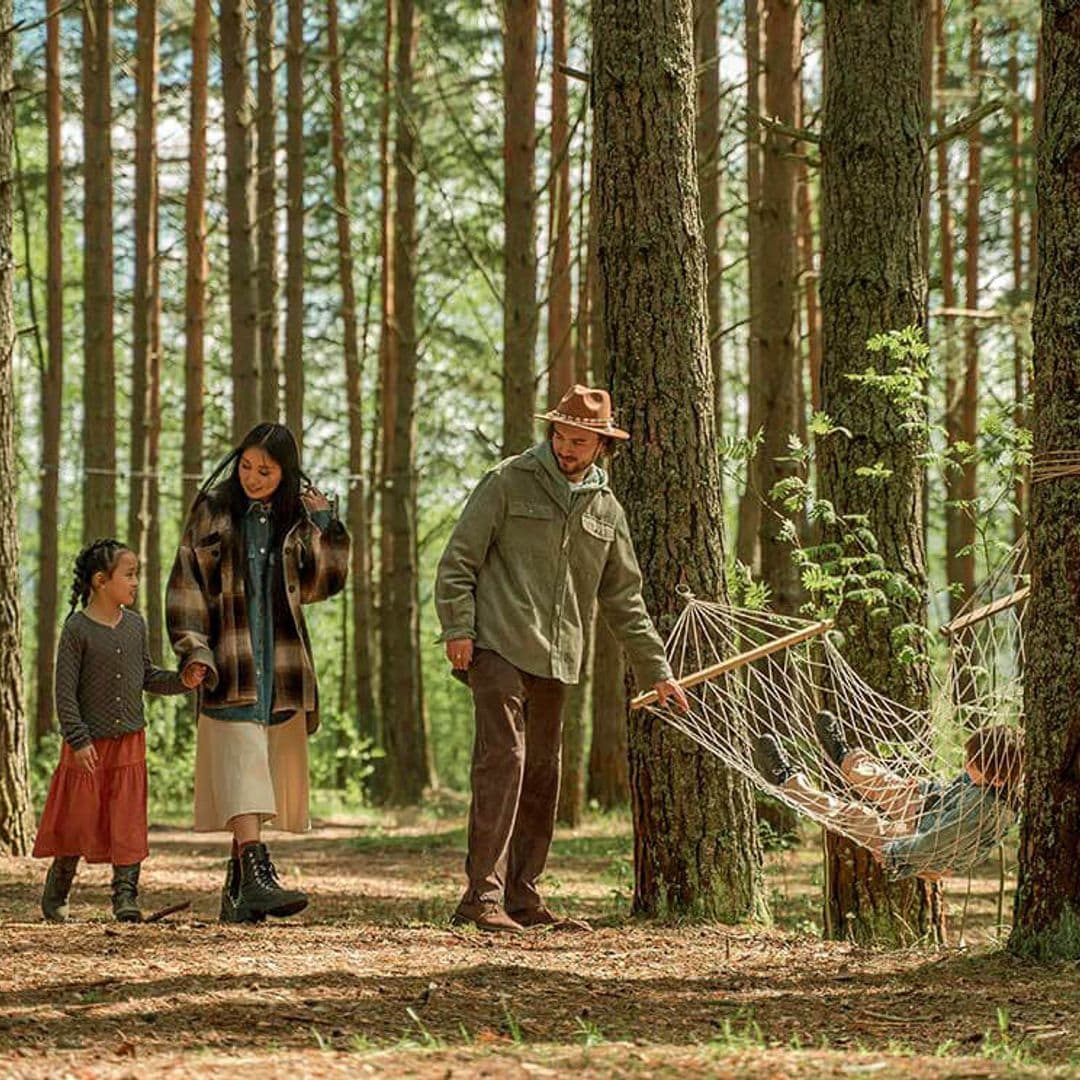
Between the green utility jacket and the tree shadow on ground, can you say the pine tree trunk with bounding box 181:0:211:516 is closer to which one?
the green utility jacket

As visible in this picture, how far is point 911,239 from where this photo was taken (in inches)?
298

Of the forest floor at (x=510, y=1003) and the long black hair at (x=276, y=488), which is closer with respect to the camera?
the forest floor at (x=510, y=1003)

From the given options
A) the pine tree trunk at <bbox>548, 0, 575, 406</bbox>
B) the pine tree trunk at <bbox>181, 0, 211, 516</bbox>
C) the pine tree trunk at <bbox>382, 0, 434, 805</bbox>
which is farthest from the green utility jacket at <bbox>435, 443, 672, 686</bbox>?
the pine tree trunk at <bbox>181, 0, 211, 516</bbox>

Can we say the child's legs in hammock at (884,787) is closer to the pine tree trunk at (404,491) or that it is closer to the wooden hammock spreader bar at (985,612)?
the wooden hammock spreader bar at (985,612)

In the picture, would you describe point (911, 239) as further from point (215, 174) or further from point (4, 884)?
point (215, 174)

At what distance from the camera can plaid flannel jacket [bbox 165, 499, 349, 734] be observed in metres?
6.14

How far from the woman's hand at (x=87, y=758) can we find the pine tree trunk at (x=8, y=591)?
9.07 feet

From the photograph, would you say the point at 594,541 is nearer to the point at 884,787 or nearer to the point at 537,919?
the point at 537,919

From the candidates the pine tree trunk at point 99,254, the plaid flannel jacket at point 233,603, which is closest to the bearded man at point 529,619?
the plaid flannel jacket at point 233,603

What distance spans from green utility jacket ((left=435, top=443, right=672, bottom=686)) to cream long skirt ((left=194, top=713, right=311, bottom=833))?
0.79 m

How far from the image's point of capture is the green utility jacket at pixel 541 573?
19.9 feet

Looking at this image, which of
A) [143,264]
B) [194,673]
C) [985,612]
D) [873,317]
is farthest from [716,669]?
[143,264]

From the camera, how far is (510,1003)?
15.0 ft

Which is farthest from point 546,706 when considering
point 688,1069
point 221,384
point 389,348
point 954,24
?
point 221,384
